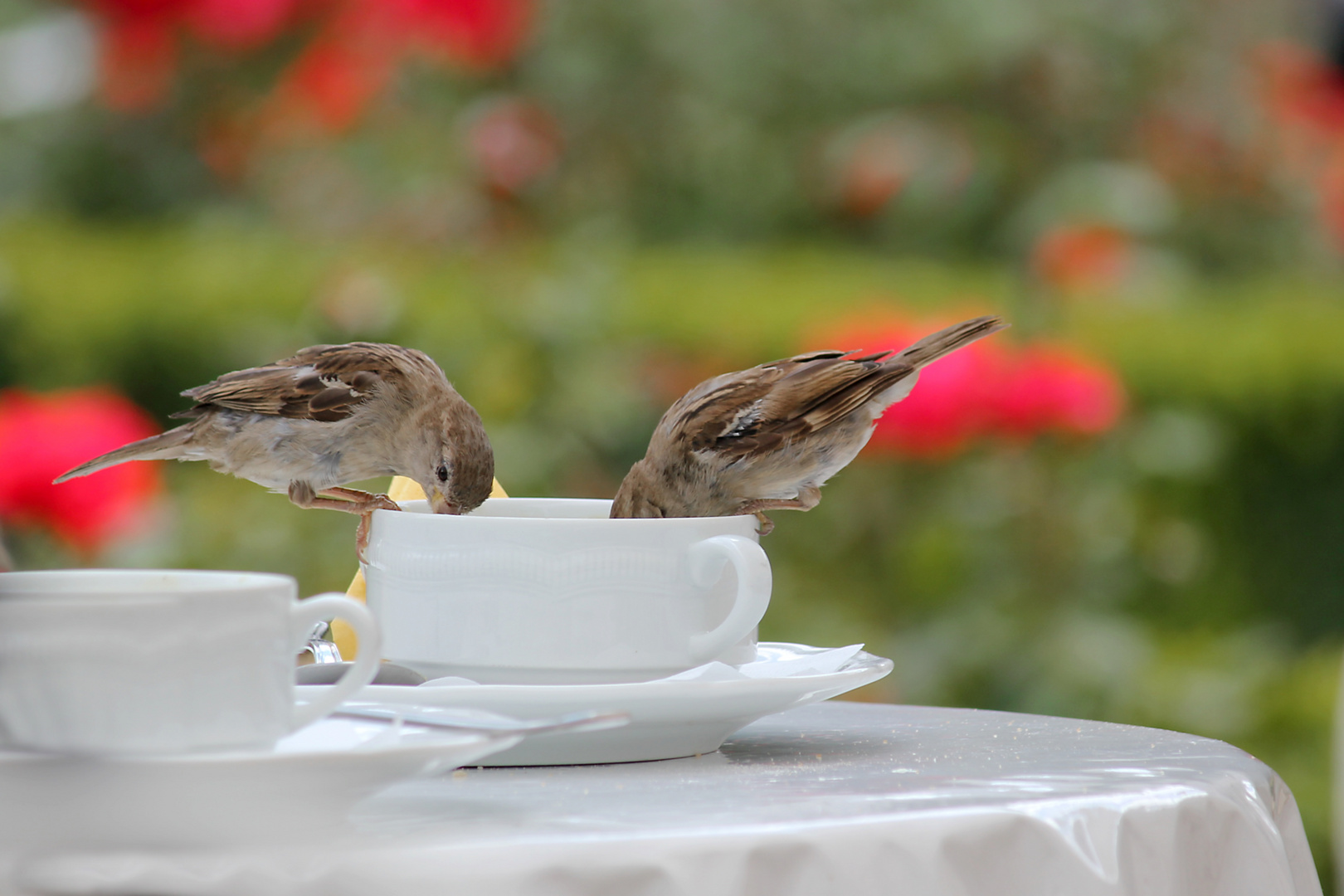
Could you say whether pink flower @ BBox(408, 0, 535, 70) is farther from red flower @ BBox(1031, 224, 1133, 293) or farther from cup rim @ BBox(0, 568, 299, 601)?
cup rim @ BBox(0, 568, 299, 601)

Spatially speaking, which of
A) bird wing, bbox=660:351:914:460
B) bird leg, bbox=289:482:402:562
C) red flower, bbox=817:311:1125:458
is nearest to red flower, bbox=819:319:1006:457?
red flower, bbox=817:311:1125:458

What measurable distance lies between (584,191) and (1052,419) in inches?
137

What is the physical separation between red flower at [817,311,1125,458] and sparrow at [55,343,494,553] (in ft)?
3.27

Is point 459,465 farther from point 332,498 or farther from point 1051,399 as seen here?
point 1051,399

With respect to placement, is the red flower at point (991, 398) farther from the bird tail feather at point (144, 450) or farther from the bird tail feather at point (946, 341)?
the bird tail feather at point (144, 450)

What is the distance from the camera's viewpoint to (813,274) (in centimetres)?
570

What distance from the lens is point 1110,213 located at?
17.6 feet

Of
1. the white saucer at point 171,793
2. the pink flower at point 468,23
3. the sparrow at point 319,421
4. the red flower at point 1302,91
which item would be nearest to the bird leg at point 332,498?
the sparrow at point 319,421

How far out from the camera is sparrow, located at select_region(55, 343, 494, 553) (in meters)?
2.46

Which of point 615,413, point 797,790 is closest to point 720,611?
point 797,790

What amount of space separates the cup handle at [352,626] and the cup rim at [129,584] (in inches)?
0.6

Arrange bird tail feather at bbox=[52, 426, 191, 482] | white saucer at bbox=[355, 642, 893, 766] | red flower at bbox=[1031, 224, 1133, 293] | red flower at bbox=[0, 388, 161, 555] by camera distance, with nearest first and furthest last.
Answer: white saucer at bbox=[355, 642, 893, 766]
bird tail feather at bbox=[52, 426, 191, 482]
red flower at bbox=[0, 388, 161, 555]
red flower at bbox=[1031, 224, 1133, 293]

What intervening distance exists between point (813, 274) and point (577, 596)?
15.1 feet

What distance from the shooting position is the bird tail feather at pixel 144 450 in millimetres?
2592
